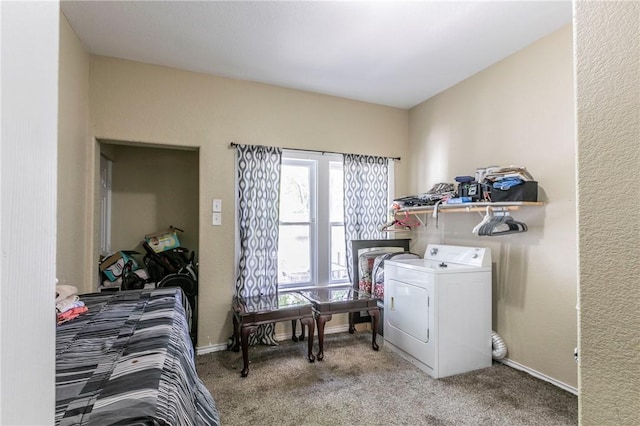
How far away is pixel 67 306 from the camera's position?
170cm

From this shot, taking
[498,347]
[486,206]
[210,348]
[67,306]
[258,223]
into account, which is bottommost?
[210,348]

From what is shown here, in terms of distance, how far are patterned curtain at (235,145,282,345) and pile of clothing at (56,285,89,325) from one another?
147 centimetres

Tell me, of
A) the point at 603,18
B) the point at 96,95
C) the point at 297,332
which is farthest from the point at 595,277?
the point at 96,95

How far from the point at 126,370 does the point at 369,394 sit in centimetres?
176

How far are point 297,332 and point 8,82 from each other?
3.42m

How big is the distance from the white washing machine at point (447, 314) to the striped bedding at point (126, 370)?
1772 millimetres

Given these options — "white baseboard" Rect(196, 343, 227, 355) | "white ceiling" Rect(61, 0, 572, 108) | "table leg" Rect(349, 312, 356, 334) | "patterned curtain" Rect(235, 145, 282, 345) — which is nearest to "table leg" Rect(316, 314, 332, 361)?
"patterned curtain" Rect(235, 145, 282, 345)

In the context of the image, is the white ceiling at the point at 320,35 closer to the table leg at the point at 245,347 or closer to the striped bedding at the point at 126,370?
the striped bedding at the point at 126,370

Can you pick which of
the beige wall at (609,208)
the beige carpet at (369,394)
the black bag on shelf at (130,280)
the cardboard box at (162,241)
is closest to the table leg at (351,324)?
the beige carpet at (369,394)

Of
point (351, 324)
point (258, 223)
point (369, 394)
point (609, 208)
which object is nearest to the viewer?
point (609, 208)

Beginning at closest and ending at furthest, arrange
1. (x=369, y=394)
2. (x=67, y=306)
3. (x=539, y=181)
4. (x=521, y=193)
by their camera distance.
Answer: (x=67, y=306) → (x=369, y=394) → (x=521, y=193) → (x=539, y=181)

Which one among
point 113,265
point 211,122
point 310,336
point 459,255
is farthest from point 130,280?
point 459,255

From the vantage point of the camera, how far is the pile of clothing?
164 centimetres

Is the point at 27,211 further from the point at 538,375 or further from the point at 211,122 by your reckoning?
the point at 538,375
